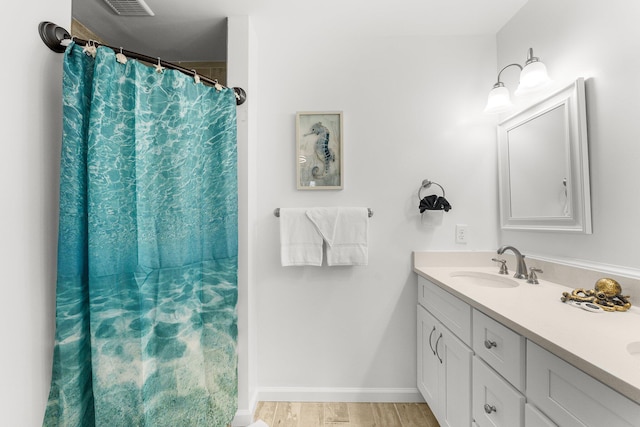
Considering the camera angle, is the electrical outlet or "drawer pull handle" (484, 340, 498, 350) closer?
"drawer pull handle" (484, 340, 498, 350)

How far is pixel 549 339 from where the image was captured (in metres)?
0.78

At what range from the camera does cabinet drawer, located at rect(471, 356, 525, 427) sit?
94 cm

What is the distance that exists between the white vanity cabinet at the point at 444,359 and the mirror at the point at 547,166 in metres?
0.65

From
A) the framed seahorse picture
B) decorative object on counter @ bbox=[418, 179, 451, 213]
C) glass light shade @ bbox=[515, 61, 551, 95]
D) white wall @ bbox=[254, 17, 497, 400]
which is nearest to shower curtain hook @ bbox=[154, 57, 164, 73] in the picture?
white wall @ bbox=[254, 17, 497, 400]

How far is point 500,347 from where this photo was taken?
1027mm

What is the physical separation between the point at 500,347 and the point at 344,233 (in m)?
0.99

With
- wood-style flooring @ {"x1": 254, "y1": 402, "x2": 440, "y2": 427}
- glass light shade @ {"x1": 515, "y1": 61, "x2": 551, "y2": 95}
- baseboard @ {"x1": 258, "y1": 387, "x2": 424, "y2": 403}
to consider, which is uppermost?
A: glass light shade @ {"x1": 515, "y1": 61, "x2": 551, "y2": 95}

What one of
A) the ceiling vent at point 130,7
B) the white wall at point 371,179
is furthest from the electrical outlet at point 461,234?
the ceiling vent at point 130,7

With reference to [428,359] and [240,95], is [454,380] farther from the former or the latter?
[240,95]

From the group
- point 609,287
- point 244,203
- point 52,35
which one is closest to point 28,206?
point 52,35

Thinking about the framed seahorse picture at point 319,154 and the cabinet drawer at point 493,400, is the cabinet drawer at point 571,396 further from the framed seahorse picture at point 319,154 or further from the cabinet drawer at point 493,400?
the framed seahorse picture at point 319,154

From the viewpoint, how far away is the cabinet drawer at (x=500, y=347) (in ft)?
3.05

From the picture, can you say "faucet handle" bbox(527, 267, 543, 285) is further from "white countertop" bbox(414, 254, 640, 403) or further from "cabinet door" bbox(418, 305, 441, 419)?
"cabinet door" bbox(418, 305, 441, 419)

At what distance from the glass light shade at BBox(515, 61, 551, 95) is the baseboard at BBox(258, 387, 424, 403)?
1892mm
